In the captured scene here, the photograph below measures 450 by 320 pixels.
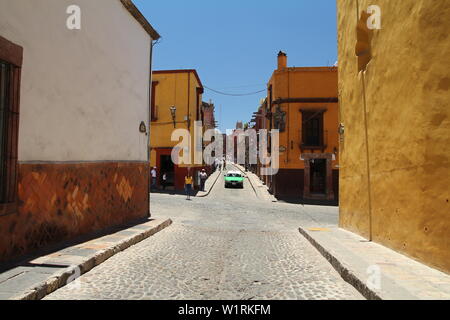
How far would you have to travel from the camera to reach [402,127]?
5.61 metres

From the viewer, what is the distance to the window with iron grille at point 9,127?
505 cm

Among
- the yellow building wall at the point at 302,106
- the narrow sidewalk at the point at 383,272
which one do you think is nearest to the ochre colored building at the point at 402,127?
the narrow sidewalk at the point at 383,272

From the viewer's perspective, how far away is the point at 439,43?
15.4ft

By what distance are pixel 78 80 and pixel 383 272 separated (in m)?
6.48

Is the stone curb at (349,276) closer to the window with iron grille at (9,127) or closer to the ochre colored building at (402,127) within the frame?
the ochre colored building at (402,127)

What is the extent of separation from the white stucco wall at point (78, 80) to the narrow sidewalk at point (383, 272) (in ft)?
17.1

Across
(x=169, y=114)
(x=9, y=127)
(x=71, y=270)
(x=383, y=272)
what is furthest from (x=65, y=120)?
(x=169, y=114)

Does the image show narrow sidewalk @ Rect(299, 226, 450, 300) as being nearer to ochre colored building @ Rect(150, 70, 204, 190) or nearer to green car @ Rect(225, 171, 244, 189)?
ochre colored building @ Rect(150, 70, 204, 190)

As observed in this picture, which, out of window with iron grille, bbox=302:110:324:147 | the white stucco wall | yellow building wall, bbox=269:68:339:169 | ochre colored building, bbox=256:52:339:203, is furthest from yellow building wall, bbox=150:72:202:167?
the white stucco wall

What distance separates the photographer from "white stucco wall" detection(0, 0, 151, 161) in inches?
216

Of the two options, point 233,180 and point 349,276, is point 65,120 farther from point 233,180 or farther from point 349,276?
point 233,180

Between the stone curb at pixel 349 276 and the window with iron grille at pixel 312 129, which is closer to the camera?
the stone curb at pixel 349 276
